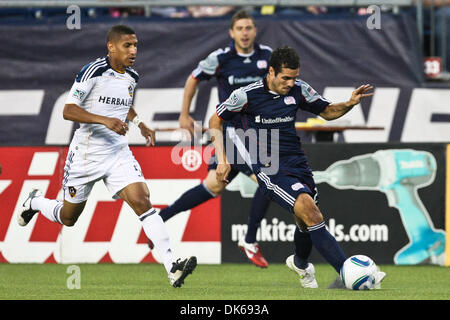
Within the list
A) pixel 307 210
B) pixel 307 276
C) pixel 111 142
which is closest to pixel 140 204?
pixel 111 142

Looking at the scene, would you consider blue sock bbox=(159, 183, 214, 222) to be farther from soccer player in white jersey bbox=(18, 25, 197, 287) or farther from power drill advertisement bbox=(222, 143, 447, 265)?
soccer player in white jersey bbox=(18, 25, 197, 287)

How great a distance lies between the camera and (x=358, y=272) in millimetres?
7223

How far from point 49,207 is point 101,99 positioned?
1324 mm

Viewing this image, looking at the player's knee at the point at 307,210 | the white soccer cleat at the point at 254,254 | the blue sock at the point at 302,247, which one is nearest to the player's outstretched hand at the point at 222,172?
the player's knee at the point at 307,210

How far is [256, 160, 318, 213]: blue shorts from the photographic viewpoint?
764cm

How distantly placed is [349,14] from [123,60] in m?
5.72

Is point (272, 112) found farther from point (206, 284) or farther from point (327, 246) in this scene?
point (206, 284)

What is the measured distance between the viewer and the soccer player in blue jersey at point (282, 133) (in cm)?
768

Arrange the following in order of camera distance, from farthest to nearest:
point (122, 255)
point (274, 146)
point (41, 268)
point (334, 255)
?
point (122, 255) < point (41, 268) < point (274, 146) < point (334, 255)

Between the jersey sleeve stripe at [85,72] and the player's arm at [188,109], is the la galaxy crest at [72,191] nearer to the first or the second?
the jersey sleeve stripe at [85,72]

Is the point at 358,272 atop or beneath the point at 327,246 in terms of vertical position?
beneath
